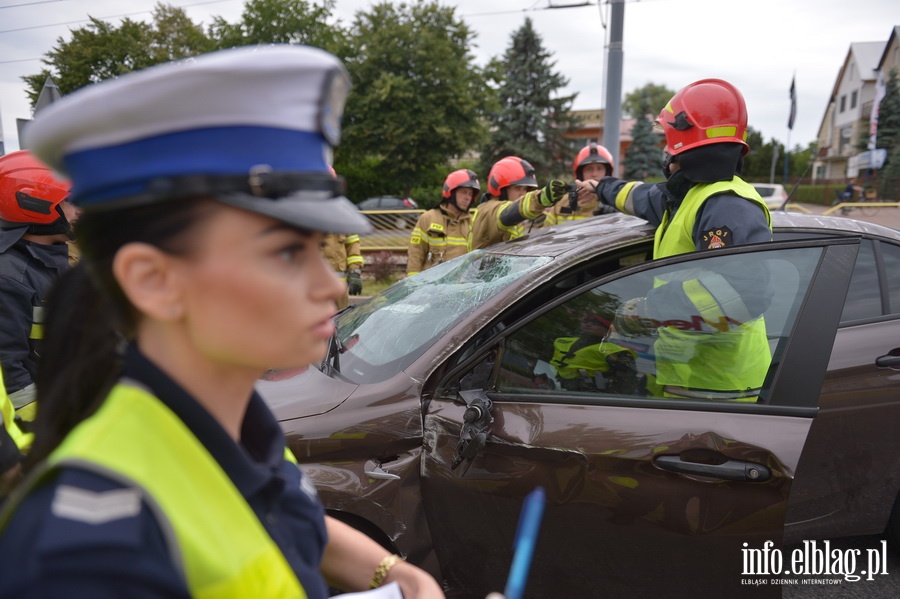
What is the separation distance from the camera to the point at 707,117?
8.89 ft

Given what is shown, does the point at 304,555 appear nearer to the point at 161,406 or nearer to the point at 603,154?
the point at 161,406

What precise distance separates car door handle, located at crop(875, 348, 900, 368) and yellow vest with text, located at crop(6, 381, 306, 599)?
96.4 inches

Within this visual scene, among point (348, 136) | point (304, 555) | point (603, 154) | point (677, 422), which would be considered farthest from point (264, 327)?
point (348, 136)

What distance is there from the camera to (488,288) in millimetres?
2443

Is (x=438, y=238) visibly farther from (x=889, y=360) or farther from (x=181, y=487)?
(x=181, y=487)

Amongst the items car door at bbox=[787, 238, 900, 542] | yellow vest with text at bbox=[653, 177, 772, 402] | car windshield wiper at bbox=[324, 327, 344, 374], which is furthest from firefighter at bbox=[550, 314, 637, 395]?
car windshield wiper at bbox=[324, 327, 344, 374]

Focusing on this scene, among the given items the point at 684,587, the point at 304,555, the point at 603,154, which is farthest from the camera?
the point at 603,154

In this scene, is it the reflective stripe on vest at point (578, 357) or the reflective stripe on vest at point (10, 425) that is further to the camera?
the reflective stripe on vest at point (578, 357)

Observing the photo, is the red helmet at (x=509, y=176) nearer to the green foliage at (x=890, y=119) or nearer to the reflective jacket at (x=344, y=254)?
the reflective jacket at (x=344, y=254)

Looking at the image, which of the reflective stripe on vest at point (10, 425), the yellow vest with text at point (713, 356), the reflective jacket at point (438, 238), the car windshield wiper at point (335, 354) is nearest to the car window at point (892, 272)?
the yellow vest with text at point (713, 356)

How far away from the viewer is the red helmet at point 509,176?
19.0ft

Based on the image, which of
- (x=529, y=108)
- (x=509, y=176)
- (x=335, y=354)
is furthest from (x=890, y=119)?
(x=335, y=354)

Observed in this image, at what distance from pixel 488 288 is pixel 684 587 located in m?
1.16

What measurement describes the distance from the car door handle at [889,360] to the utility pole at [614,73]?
5.16 m
